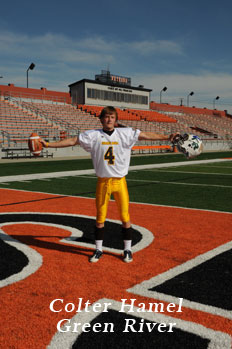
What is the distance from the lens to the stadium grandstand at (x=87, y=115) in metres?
26.3

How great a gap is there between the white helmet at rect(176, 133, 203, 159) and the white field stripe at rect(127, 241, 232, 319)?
1277 mm

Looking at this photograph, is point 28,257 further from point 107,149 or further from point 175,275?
point 175,275

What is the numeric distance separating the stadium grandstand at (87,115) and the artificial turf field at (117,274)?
55.8 feet

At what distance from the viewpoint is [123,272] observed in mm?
3590

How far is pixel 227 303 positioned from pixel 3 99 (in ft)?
108

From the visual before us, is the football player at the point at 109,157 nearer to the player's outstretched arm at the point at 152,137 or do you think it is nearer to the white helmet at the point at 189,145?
the player's outstretched arm at the point at 152,137

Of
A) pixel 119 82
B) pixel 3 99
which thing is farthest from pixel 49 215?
pixel 119 82

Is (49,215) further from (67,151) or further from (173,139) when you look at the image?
(67,151)

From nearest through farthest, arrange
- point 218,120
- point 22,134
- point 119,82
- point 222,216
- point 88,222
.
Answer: point 88,222 < point 222,216 < point 22,134 < point 119,82 < point 218,120

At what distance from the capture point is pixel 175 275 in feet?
11.4

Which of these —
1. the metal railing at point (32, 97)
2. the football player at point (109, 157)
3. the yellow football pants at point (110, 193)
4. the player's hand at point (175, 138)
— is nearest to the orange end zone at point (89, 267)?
the football player at point (109, 157)

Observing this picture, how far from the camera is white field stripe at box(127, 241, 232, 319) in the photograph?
9.14ft

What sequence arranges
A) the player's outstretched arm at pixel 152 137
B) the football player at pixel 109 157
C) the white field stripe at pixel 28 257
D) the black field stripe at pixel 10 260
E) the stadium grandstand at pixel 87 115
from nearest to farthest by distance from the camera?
1. the white field stripe at pixel 28 257
2. the black field stripe at pixel 10 260
3. the football player at pixel 109 157
4. the player's outstretched arm at pixel 152 137
5. the stadium grandstand at pixel 87 115

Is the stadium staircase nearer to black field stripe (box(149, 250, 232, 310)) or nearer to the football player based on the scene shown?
the football player
